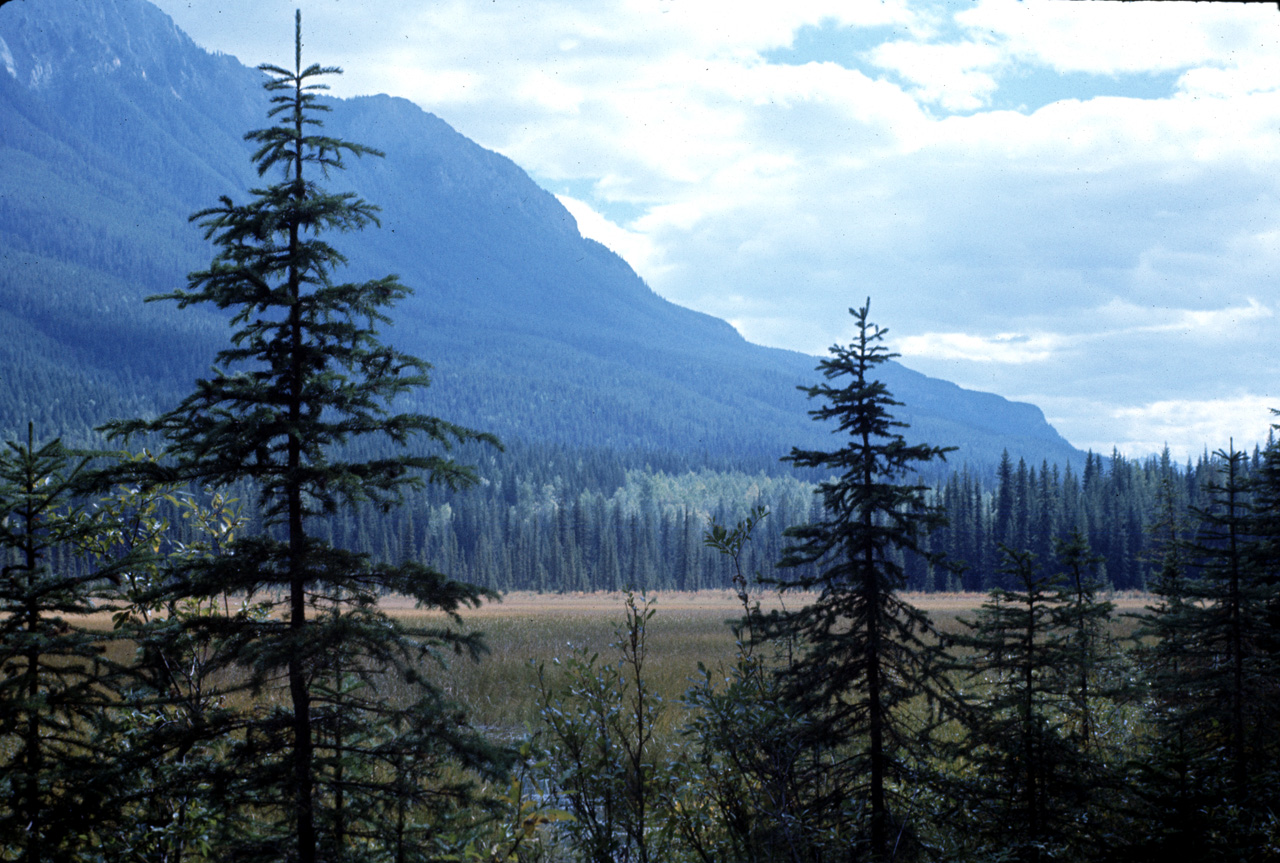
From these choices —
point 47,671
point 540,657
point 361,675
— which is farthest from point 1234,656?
point 540,657

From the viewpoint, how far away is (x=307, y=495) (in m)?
6.55

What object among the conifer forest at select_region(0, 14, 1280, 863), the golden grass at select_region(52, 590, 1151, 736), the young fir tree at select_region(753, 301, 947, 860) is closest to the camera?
the conifer forest at select_region(0, 14, 1280, 863)

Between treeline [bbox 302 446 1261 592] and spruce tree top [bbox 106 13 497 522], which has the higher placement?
spruce tree top [bbox 106 13 497 522]

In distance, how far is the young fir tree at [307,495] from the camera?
587cm

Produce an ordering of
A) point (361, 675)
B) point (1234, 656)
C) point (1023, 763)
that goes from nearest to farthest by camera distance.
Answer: point (361, 675) < point (1023, 763) < point (1234, 656)

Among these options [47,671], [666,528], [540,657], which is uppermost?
[47,671]

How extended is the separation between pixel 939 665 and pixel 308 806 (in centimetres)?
585

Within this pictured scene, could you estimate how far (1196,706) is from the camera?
11.6 metres

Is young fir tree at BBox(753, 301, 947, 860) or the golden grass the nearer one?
young fir tree at BBox(753, 301, 947, 860)

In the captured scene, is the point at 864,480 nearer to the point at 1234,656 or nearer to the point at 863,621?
the point at 863,621

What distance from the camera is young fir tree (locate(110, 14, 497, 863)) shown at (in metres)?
5.87

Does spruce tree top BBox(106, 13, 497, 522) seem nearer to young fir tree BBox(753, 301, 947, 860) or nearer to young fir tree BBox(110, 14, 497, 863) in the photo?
young fir tree BBox(110, 14, 497, 863)

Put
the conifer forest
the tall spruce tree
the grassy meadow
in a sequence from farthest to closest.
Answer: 1. the grassy meadow
2. the tall spruce tree
3. the conifer forest

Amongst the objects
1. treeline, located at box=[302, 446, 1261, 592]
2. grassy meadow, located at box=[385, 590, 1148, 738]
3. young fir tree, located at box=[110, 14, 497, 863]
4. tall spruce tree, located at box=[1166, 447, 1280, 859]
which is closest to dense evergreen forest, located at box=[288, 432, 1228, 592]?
treeline, located at box=[302, 446, 1261, 592]
